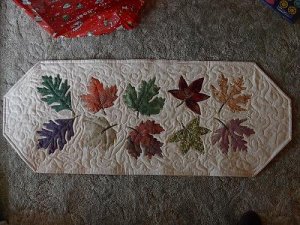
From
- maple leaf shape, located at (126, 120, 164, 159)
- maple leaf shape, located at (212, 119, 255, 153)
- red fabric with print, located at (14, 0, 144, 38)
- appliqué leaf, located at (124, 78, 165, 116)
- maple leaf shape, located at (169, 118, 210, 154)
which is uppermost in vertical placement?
red fabric with print, located at (14, 0, 144, 38)

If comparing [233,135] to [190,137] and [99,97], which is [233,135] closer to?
[190,137]

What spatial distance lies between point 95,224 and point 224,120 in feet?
1.89

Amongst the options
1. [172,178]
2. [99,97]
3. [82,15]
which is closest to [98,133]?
[99,97]

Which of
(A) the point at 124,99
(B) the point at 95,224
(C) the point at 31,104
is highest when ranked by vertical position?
(C) the point at 31,104

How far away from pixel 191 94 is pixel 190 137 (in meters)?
0.15

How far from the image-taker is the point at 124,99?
129 cm

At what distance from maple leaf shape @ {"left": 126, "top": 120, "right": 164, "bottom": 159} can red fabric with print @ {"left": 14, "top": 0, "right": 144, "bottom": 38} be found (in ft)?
1.21

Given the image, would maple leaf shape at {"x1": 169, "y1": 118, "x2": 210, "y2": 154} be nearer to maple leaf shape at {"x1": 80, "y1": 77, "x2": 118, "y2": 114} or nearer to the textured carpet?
the textured carpet

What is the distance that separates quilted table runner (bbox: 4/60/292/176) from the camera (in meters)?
1.25

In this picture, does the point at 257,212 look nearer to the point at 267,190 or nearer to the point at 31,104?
the point at 267,190

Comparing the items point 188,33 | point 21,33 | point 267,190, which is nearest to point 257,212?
point 267,190

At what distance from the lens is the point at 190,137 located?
1265 mm

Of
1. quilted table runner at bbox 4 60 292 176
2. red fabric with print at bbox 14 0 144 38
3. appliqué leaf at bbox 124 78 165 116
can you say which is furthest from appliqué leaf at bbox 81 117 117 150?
red fabric with print at bbox 14 0 144 38

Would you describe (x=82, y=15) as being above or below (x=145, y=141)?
above
